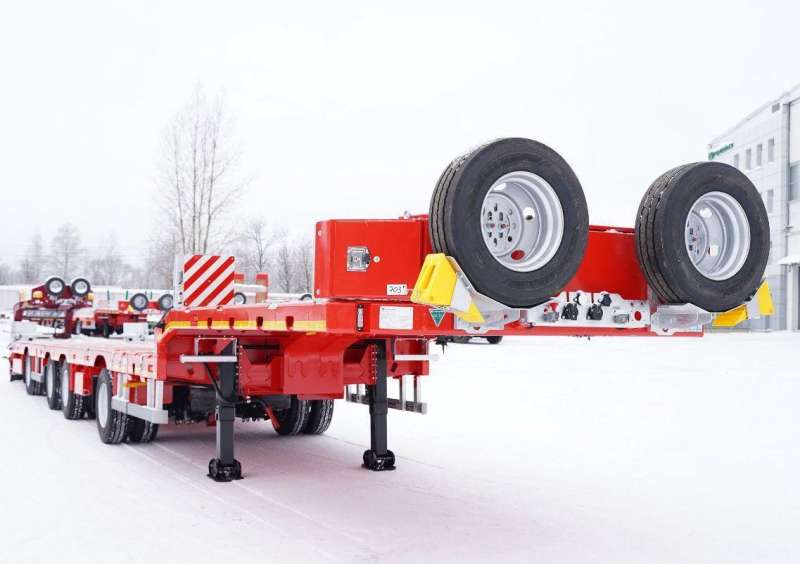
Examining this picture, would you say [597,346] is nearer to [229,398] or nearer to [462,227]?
[229,398]

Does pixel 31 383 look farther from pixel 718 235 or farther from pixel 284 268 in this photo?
pixel 284 268

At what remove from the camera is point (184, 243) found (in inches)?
995

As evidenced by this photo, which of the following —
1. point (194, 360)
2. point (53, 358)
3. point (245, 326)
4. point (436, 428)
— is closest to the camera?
point (245, 326)

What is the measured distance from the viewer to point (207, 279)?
9188 millimetres

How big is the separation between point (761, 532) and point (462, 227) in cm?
326

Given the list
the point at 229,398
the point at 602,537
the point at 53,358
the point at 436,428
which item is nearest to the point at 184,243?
the point at 53,358

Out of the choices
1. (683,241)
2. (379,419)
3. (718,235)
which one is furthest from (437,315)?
(379,419)

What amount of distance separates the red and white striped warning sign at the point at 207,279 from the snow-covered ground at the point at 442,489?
1.64m

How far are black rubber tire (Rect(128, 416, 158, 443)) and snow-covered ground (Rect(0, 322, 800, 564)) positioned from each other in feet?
0.58

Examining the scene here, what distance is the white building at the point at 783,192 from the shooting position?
42594 mm

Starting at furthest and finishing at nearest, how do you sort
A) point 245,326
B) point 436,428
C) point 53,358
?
point 53,358, point 436,428, point 245,326

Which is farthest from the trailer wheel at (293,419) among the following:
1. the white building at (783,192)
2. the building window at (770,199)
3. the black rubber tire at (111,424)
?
the building window at (770,199)

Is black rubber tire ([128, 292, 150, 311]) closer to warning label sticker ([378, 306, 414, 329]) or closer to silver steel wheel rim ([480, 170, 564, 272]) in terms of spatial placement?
warning label sticker ([378, 306, 414, 329])

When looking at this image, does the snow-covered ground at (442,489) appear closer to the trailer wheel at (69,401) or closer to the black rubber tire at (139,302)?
the trailer wheel at (69,401)
